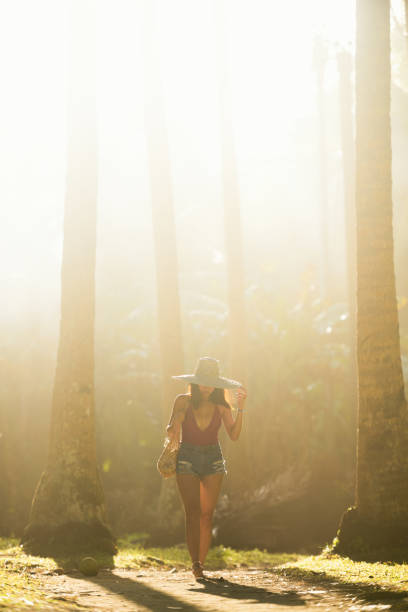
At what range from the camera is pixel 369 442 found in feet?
35.6

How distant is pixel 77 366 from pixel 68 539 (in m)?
2.32

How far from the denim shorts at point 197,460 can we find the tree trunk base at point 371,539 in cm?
270

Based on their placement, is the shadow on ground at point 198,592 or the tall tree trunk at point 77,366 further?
the tall tree trunk at point 77,366

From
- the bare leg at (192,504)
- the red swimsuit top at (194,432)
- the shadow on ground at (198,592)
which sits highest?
the red swimsuit top at (194,432)

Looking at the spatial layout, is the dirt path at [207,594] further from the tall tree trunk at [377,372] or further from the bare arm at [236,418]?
the tall tree trunk at [377,372]

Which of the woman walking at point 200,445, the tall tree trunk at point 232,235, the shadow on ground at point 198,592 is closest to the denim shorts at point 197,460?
the woman walking at point 200,445

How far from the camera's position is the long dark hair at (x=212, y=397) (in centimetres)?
891

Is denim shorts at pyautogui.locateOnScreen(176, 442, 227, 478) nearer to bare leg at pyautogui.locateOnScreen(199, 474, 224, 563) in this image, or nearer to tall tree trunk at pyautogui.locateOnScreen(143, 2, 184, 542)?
bare leg at pyautogui.locateOnScreen(199, 474, 224, 563)

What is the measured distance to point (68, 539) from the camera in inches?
467

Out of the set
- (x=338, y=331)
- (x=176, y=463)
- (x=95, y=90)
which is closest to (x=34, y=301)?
(x=338, y=331)

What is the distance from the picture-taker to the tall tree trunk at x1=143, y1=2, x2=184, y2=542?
1680 cm

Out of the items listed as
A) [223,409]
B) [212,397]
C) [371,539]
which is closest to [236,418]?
[223,409]

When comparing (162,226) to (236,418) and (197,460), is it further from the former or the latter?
(197,460)

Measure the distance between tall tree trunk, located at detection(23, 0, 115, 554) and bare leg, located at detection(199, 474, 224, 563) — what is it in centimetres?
335
